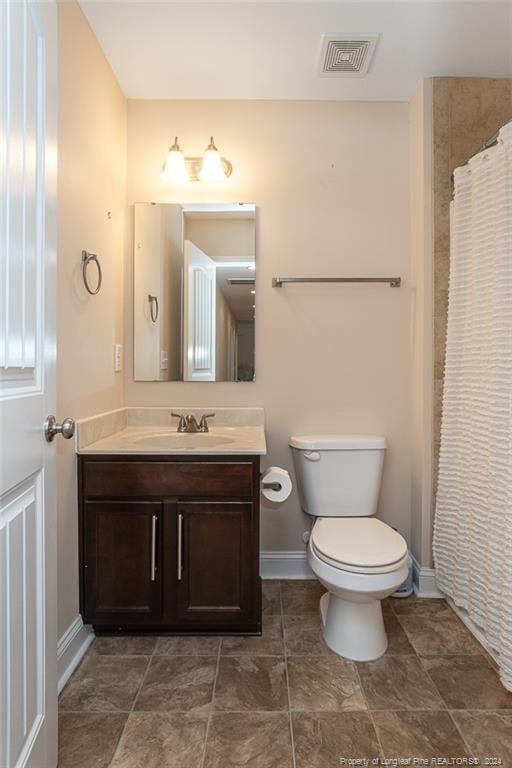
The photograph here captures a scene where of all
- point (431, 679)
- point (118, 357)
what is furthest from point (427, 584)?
point (118, 357)

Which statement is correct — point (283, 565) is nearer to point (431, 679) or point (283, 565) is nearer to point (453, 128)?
point (431, 679)

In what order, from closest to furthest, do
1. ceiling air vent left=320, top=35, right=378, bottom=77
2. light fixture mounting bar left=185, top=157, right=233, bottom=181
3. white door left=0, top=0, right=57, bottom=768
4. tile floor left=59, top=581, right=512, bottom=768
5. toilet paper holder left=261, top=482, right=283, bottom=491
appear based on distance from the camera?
white door left=0, top=0, right=57, bottom=768 < tile floor left=59, top=581, right=512, bottom=768 < ceiling air vent left=320, top=35, right=378, bottom=77 < toilet paper holder left=261, top=482, right=283, bottom=491 < light fixture mounting bar left=185, top=157, right=233, bottom=181

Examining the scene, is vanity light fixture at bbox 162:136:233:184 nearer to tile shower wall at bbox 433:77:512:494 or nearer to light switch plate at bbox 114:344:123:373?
light switch plate at bbox 114:344:123:373

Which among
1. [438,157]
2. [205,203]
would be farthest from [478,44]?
[205,203]

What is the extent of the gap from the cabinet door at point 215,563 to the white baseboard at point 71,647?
0.38 m

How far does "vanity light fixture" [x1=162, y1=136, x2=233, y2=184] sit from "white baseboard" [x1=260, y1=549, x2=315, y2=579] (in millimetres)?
1915

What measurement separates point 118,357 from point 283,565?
4.41ft

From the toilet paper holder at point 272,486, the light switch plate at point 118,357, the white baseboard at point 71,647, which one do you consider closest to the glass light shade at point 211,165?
the light switch plate at point 118,357

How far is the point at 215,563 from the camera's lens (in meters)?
1.70

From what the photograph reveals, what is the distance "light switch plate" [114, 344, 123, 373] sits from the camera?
210cm

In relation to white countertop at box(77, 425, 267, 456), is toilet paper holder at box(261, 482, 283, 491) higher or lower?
lower

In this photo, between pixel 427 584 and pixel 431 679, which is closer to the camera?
pixel 431 679

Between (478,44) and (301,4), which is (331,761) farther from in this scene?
(478,44)

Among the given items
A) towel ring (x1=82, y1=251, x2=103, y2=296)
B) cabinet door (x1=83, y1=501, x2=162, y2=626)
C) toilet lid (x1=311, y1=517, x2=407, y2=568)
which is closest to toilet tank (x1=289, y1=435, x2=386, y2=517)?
toilet lid (x1=311, y1=517, x2=407, y2=568)
